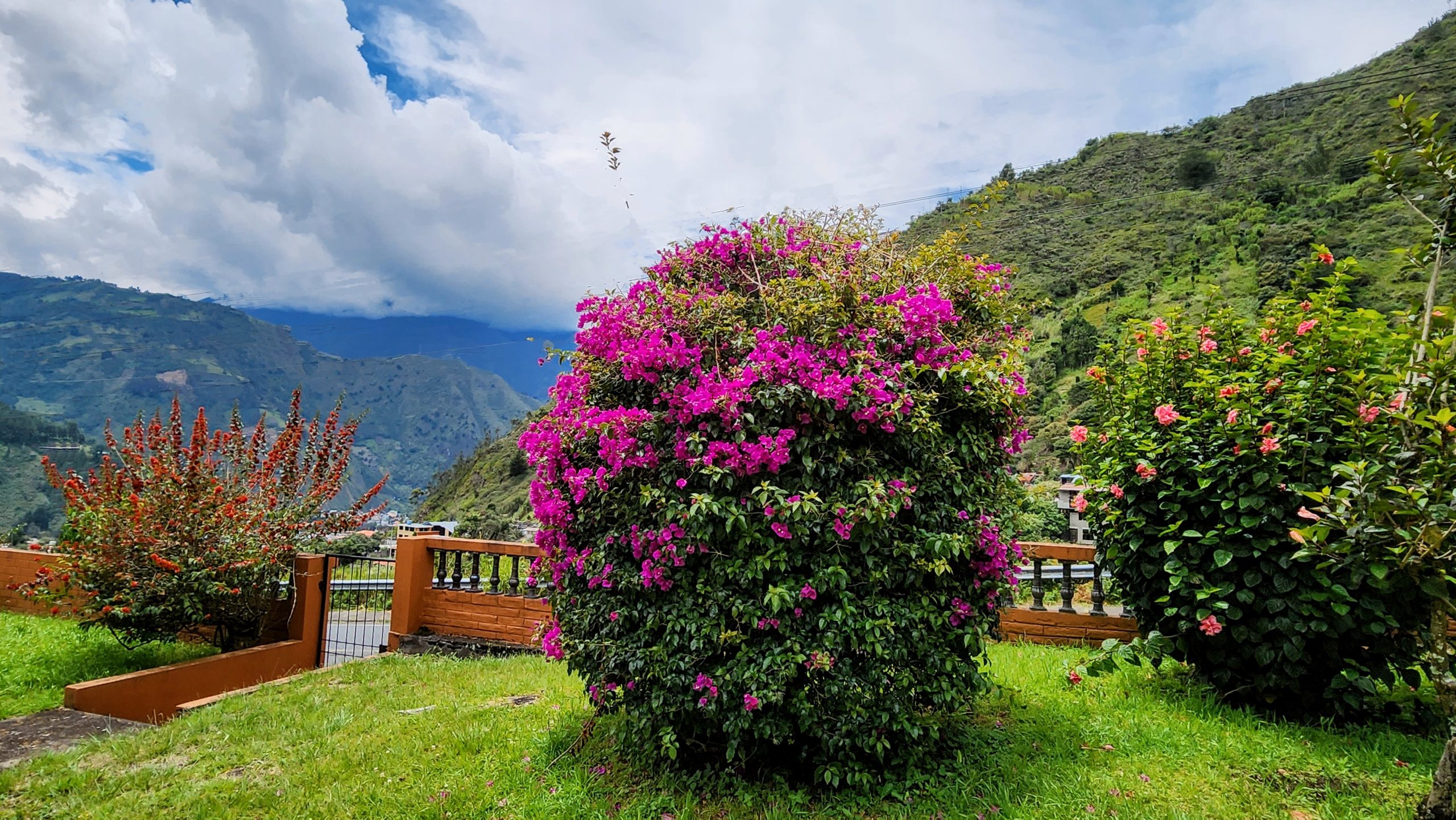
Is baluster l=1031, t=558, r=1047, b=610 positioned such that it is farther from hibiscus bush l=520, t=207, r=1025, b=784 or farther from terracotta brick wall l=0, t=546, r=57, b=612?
terracotta brick wall l=0, t=546, r=57, b=612

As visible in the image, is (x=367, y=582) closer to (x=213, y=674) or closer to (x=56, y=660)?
(x=213, y=674)

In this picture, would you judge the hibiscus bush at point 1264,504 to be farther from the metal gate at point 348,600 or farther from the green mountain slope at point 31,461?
the green mountain slope at point 31,461

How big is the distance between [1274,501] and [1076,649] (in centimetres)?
208

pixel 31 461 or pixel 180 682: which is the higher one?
pixel 31 461

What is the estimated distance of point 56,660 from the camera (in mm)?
6156

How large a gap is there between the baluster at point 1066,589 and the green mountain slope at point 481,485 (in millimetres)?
33563

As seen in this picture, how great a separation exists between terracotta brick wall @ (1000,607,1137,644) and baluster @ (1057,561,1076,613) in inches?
1.8

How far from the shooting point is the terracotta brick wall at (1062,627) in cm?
513

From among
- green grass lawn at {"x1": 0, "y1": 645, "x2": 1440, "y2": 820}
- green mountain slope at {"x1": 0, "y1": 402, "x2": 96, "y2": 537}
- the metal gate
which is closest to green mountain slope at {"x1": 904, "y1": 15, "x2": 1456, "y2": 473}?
the metal gate

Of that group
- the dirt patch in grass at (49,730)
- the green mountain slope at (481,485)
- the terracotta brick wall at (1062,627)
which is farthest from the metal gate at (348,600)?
the green mountain slope at (481,485)

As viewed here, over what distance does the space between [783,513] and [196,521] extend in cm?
566

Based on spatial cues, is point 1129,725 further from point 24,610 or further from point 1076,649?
point 24,610

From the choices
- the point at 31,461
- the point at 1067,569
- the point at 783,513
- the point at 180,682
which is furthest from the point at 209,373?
the point at 783,513

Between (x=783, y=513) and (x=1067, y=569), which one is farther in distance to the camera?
(x=1067, y=569)
